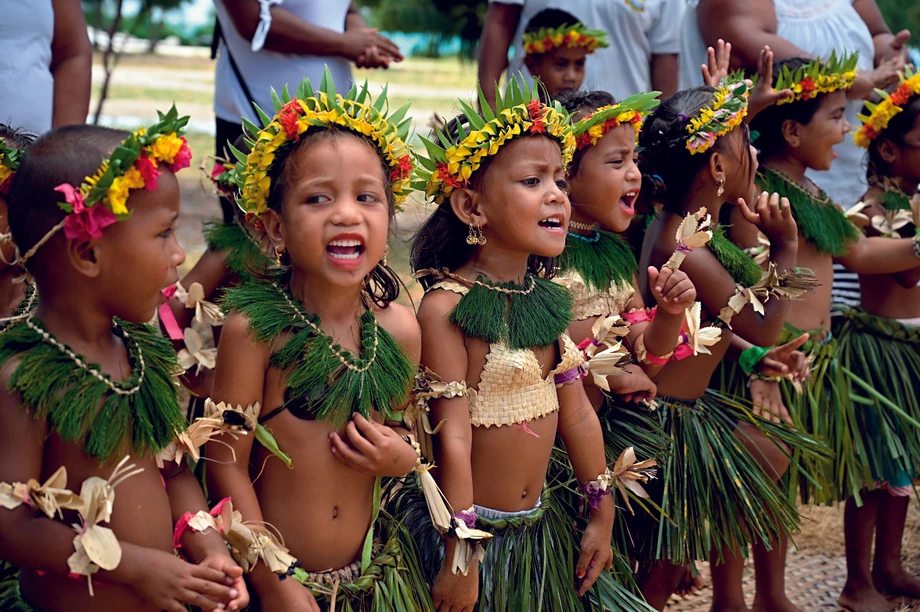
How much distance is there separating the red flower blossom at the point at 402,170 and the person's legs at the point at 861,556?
2.25m

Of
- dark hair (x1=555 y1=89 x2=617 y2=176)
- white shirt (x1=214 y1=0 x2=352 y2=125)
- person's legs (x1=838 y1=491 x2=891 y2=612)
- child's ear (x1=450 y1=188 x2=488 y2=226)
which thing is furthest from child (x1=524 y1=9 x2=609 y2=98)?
person's legs (x1=838 y1=491 x2=891 y2=612)

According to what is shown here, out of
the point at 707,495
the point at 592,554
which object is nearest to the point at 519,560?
the point at 592,554

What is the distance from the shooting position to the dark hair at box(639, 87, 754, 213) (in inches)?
125

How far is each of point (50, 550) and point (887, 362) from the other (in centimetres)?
297

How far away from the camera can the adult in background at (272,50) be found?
12.4 ft

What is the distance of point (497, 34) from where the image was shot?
A: 435 cm

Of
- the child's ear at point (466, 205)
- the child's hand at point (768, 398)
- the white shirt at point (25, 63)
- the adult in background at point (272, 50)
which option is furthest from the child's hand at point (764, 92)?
the white shirt at point (25, 63)

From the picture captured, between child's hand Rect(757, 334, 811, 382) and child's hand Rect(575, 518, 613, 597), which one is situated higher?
child's hand Rect(757, 334, 811, 382)

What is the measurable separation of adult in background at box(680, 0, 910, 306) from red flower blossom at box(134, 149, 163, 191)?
2.80m

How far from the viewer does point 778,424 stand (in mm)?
3328

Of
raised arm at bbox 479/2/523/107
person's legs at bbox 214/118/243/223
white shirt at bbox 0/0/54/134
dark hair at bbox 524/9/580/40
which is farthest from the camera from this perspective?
raised arm at bbox 479/2/523/107

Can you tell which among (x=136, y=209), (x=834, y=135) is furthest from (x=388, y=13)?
(x=136, y=209)

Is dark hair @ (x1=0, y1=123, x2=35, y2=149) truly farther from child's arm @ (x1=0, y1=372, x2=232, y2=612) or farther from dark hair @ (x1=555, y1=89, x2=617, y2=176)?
dark hair @ (x1=555, y1=89, x2=617, y2=176)

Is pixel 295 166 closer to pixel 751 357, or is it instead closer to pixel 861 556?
pixel 751 357
